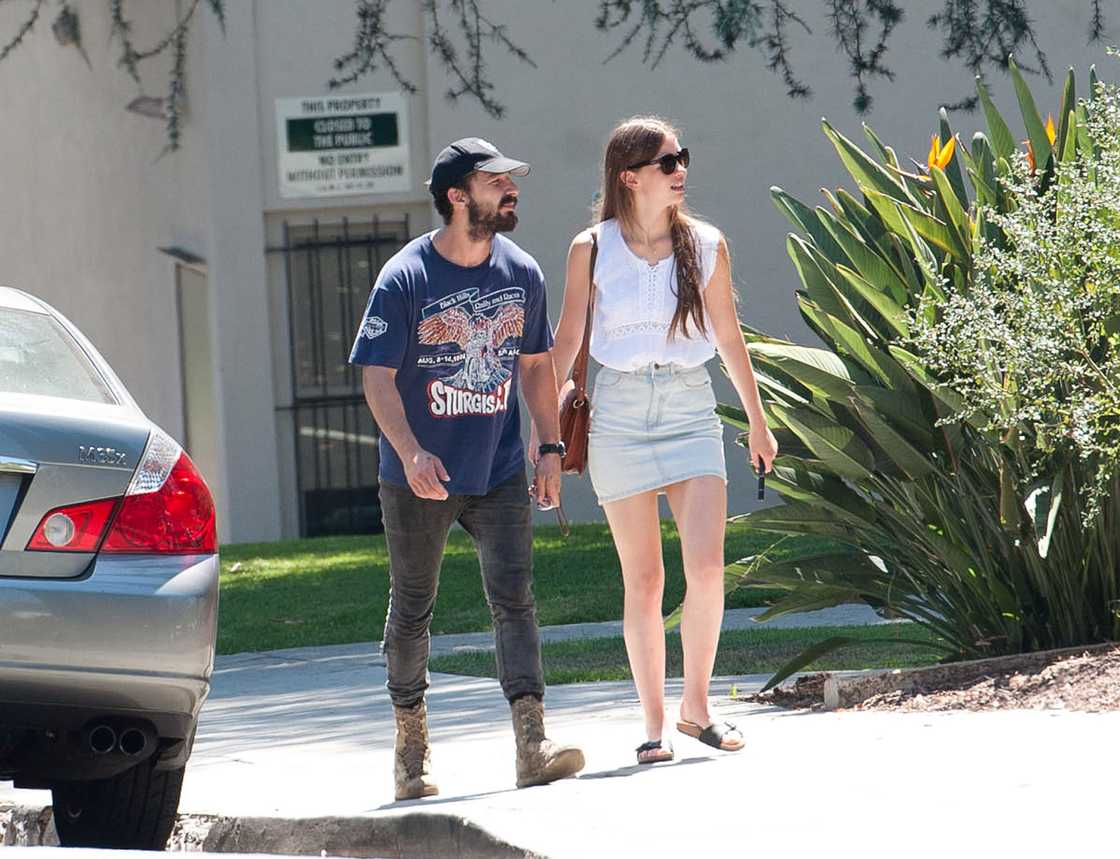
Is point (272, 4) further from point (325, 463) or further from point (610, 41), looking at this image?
point (325, 463)

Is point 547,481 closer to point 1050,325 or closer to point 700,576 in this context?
point 700,576

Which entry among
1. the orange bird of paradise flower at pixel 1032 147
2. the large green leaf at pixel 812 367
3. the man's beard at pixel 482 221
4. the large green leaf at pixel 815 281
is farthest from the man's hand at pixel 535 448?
the orange bird of paradise flower at pixel 1032 147

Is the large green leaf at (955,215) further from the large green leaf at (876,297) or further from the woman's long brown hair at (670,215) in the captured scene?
the woman's long brown hair at (670,215)

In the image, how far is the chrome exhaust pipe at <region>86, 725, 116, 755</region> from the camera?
4.57 metres

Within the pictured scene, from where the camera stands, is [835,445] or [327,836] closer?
[327,836]

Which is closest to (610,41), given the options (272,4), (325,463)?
(272,4)

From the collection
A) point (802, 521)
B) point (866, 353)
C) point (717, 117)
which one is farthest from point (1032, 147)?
point (717, 117)

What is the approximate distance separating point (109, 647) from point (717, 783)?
1538 millimetres

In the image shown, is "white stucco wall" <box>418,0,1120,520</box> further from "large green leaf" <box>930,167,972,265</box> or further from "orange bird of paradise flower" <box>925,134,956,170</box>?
"large green leaf" <box>930,167,972,265</box>

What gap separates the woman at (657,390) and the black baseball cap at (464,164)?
351mm

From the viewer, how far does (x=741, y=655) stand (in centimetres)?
Answer: 833

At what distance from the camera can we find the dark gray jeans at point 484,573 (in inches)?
211

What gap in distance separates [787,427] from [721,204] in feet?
31.4

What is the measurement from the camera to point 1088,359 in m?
6.12
